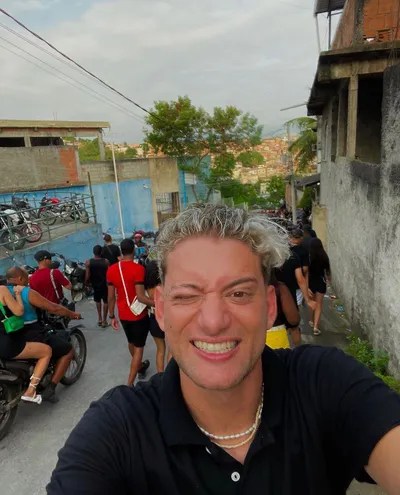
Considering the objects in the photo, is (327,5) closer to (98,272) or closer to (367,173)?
(367,173)

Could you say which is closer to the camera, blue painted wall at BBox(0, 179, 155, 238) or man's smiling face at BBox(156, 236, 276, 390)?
man's smiling face at BBox(156, 236, 276, 390)

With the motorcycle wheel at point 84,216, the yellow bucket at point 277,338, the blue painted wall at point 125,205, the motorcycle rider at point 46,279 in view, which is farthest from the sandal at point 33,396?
the blue painted wall at point 125,205

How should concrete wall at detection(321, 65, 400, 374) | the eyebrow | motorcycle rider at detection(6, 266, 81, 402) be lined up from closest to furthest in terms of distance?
1. the eyebrow
2. motorcycle rider at detection(6, 266, 81, 402)
3. concrete wall at detection(321, 65, 400, 374)

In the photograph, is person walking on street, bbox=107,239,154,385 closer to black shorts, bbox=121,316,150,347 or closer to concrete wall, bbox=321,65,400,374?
black shorts, bbox=121,316,150,347

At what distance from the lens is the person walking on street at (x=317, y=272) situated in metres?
5.36

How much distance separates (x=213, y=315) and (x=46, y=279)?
4322 mm

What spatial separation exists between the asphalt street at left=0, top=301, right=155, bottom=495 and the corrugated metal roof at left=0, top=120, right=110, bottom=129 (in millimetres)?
15713

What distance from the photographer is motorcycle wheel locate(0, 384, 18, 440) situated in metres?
3.49

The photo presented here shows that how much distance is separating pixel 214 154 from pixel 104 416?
25.4 metres

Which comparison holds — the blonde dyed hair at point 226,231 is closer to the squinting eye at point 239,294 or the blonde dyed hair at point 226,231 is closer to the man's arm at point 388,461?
the squinting eye at point 239,294

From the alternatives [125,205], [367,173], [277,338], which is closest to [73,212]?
[367,173]

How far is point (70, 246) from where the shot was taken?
9977mm

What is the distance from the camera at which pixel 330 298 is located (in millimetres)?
8117

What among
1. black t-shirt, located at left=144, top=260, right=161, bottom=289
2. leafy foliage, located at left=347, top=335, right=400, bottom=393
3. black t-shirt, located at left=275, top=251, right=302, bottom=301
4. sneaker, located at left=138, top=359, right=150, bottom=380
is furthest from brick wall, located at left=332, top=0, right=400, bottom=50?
sneaker, located at left=138, top=359, right=150, bottom=380
